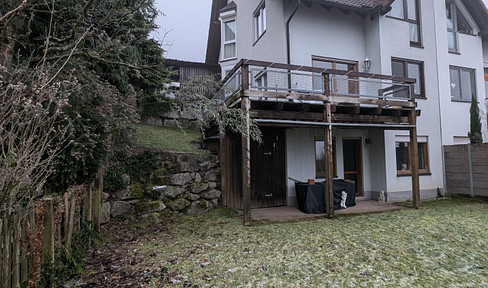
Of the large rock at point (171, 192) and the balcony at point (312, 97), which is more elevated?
the balcony at point (312, 97)

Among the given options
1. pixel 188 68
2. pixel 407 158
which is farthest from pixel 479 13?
pixel 188 68

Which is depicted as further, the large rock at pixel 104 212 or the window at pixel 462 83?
the window at pixel 462 83

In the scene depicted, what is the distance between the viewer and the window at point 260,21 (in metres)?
9.65

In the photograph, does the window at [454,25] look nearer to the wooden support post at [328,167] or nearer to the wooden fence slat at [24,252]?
the wooden support post at [328,167]

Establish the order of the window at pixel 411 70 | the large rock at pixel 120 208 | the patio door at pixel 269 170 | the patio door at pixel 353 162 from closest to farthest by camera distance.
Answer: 1. the large rock at pixel 120 208
2. the patio door at pixel 269 170
3. the patio door at pixel 353 162
4. the window at pixel 411 70

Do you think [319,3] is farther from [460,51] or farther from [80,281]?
[80,281]

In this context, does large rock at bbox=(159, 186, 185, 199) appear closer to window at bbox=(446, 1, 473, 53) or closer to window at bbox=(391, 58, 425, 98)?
window at bbox=(391, 58, 425, 98)

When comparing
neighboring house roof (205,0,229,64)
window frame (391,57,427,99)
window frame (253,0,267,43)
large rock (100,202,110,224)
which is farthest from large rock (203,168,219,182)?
neighboring house roof (205,0,229,64)

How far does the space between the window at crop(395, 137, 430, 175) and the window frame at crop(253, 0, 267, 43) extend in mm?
6262

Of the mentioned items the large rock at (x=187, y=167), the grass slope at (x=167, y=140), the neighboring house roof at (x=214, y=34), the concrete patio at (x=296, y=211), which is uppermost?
the neighboring house roof at (x=214, y=34)

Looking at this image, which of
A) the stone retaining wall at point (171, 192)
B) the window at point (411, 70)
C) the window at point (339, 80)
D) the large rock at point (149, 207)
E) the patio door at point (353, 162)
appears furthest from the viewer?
the window at point (411, 70)

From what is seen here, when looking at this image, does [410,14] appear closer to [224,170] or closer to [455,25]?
[455,25]

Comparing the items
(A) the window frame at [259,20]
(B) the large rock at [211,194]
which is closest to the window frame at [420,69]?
(A) the window frame at [259,20]

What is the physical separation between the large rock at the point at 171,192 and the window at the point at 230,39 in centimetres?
799
